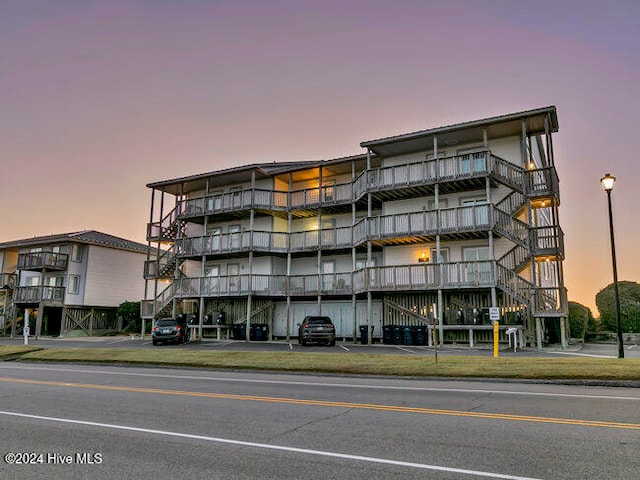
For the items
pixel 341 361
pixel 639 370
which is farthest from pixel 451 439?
pixel 341 361

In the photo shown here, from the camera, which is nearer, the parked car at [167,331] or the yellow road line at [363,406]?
the yellow road line at [363,406]

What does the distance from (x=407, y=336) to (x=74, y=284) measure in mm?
30781

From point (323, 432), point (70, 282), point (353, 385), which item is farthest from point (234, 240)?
point (323, 432)

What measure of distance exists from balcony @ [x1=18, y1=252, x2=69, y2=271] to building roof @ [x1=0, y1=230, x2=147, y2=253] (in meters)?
1.50

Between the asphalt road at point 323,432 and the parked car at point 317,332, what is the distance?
505 inches

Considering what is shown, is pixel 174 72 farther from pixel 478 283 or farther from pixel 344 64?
pixel 478 283

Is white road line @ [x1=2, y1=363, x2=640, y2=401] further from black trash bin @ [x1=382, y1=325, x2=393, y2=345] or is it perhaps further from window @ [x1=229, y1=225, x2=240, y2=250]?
window @ [x1=229, y1=225, x2=240, y2=250]

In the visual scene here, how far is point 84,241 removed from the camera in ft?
133

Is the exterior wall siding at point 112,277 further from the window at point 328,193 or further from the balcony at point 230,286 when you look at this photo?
the window at point 328,193

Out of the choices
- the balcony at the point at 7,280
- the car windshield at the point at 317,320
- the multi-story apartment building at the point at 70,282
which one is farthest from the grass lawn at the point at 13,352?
the balcony at the point at 7,280

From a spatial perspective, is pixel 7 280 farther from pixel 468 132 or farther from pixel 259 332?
pixel 468 132

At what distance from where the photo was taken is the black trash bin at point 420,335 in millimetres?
24188

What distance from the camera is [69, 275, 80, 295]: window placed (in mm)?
40469

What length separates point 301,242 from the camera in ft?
101
